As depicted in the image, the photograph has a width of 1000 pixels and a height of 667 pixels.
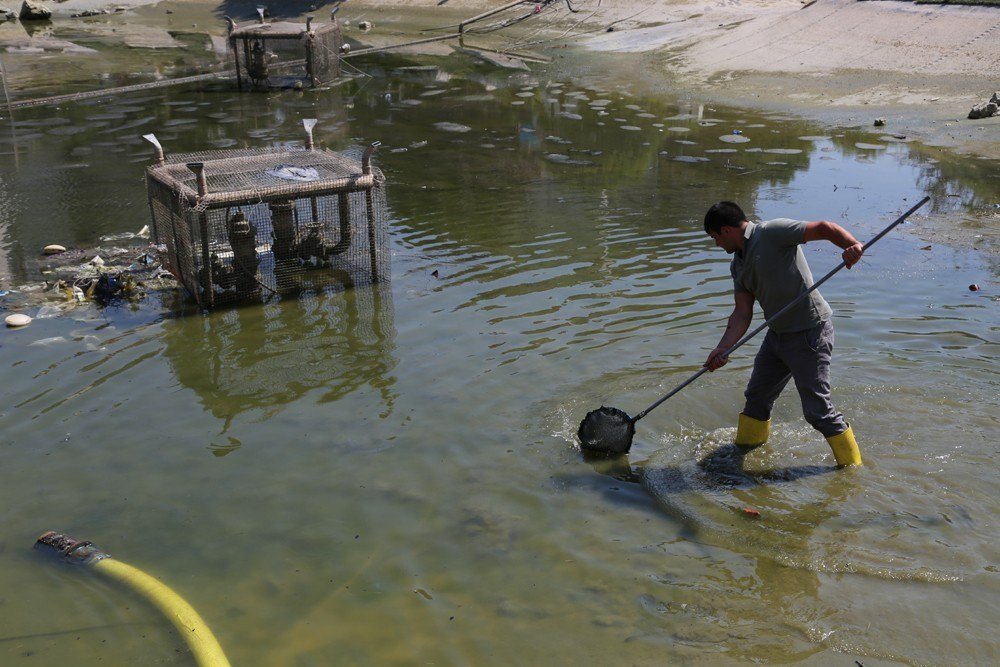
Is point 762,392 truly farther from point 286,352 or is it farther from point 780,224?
point 286,352

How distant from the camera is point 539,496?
5.78 metres

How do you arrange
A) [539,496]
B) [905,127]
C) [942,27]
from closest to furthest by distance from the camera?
[539,496]
[905,127]
[942,27]

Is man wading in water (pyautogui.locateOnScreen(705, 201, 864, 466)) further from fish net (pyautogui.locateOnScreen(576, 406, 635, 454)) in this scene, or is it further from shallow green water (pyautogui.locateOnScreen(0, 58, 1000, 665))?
fish net (pyautogui.locateOnScreen(576, 406, 635, 454))

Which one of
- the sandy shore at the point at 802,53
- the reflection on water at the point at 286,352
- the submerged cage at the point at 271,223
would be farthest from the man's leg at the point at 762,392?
the sandy shore at the point at 802,53

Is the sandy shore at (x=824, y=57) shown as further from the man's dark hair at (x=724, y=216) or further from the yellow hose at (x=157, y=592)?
the yellow hose at (x=157, y=592)

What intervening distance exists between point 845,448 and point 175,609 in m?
4.10

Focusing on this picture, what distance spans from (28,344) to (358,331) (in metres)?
2.86

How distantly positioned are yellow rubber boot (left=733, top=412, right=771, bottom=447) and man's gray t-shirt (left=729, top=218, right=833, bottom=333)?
809 mm

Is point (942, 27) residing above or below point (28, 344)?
above

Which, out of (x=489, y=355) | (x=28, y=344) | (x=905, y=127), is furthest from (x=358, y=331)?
(x=905, y=127)

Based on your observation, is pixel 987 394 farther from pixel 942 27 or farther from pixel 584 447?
pixel 942 27

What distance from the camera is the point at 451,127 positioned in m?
16.9

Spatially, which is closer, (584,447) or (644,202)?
(584,447)

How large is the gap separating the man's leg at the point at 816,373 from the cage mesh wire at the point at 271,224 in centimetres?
460
